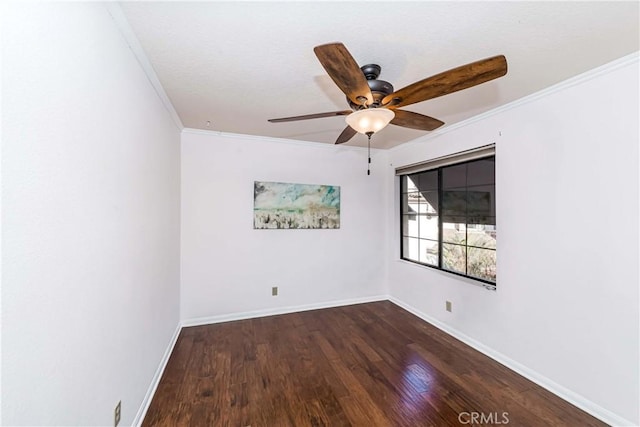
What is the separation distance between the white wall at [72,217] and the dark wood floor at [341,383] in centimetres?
52

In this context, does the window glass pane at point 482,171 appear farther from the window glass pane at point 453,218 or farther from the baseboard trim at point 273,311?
the baseboard trim at point 273,311

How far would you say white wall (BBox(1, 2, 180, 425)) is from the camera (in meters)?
0.73

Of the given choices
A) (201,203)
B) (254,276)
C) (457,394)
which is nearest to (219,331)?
(254,276)

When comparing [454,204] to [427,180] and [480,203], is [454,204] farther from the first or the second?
[427,180]

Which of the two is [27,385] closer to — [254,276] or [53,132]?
[53,132]

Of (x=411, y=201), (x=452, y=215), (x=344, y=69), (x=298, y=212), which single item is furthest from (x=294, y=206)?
(x=344, y=69)

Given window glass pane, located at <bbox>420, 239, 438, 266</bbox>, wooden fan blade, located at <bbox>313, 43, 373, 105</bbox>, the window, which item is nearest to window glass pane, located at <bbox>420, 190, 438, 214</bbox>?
the window

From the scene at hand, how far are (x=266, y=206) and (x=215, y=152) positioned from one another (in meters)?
0.93

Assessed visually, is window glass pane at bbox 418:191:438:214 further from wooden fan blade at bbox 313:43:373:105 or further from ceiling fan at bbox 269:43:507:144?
wooden fan blade at bbox 313:43:373:105

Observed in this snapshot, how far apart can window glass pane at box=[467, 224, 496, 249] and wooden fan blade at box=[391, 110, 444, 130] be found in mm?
1380


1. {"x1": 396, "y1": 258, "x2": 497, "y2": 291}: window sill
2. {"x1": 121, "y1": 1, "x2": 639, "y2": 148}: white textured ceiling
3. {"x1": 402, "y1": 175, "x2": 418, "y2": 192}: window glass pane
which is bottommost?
{"x1": 396, "y1": 258, "x2": 497, "y2": 291}: window sill

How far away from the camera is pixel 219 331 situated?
307 centimetres

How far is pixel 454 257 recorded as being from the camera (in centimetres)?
316

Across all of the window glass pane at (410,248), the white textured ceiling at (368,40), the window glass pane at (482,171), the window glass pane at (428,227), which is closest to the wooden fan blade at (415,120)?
the white textured ceiling at (368,40)
